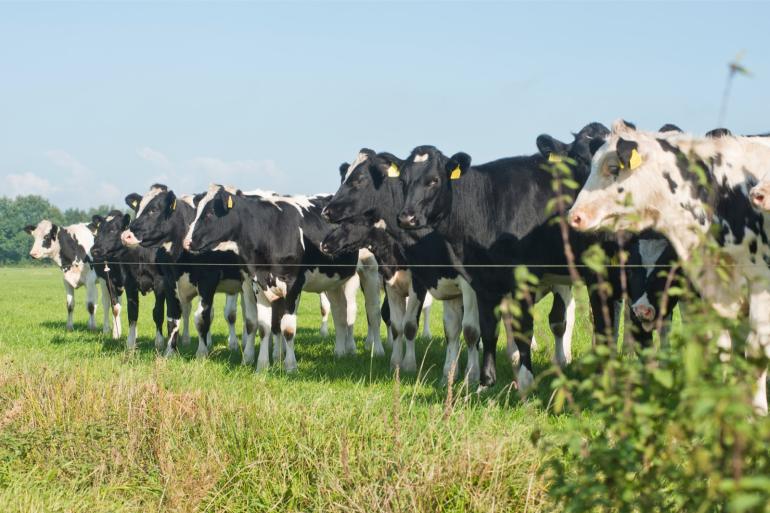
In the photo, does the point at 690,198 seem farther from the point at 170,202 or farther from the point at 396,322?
the point at 170,202

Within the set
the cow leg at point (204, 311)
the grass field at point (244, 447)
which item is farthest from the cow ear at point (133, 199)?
the grass field at point (244, 447)

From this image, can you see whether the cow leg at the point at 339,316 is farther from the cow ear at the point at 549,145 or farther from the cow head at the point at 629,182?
the cow head at the point at 629,182

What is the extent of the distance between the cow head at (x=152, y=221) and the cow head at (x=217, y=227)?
167 cm

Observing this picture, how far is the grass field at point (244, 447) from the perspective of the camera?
19.1 feet

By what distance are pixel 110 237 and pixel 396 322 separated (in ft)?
23.4

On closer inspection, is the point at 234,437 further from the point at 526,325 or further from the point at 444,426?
the point at 526,325

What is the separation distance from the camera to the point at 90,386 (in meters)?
8.62

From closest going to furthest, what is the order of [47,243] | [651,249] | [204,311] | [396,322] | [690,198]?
[690,198] < [651,249] < [396,322] < [204,311] < [47,243]

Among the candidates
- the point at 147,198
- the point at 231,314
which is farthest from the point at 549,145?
the point at 231,314

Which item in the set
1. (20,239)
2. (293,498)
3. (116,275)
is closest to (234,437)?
(293,498)

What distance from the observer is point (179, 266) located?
15.0 m

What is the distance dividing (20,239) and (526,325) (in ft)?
368

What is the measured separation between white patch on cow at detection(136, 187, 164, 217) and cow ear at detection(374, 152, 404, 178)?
16.4 feet

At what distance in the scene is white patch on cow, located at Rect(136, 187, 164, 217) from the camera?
15.0 meters
